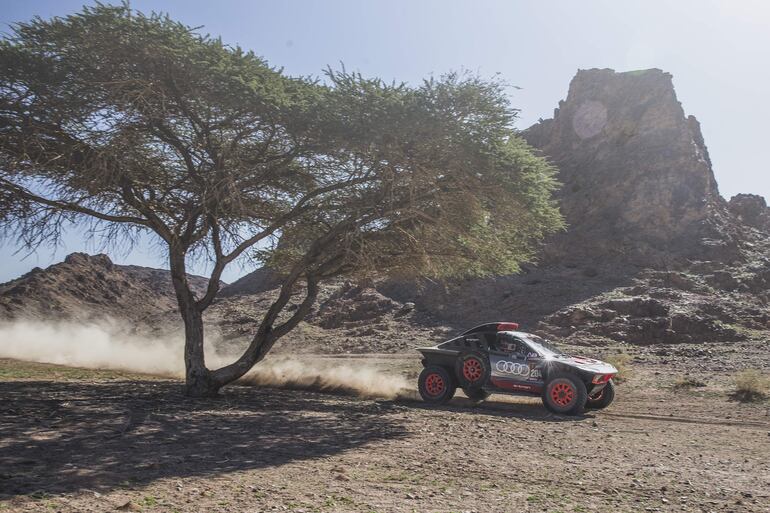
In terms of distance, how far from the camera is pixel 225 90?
1427cm

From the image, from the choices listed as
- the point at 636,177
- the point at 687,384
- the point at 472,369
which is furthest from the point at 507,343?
the point at 636,177

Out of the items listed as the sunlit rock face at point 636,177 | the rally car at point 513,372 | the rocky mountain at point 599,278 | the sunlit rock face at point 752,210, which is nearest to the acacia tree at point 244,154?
the rally car at point 513,372

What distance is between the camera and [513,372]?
46.0 feet

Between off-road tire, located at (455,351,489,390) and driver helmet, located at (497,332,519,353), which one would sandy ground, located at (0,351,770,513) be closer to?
off-road tire, located at (455,351,489,390)

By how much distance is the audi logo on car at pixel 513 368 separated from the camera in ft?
45.6

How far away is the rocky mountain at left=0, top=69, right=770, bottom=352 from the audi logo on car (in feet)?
63.5

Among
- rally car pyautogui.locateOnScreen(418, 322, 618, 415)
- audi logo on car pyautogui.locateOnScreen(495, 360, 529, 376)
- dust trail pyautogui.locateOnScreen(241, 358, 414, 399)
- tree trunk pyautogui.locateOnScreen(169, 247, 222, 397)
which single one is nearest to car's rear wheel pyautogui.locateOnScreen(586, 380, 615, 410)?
rally car pyautogui.locateOnScreen(418, 322, 618, 415)

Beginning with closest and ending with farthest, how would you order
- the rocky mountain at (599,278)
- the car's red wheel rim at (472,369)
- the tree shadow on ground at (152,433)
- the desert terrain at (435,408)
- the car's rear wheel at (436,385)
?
the desert terrain at (435,408)
the tree shadow on ground at (152,433)
the car's red wheel rim at (472,369)
the car's rear wheel at (436,385)
the rocky mountain at (599,278)

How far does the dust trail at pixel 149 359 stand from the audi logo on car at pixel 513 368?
345 centimetres

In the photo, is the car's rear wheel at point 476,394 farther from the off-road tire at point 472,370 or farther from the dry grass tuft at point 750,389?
the dry grass tuft at point 750,389

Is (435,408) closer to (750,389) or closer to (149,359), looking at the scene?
(750,389)

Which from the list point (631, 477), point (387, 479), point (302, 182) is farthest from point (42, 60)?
point (631, 477)

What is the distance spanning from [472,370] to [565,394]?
2210mm

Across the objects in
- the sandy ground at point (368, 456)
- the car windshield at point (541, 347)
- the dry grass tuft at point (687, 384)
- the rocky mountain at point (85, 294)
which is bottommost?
the sandy ground at point (368, 456)
